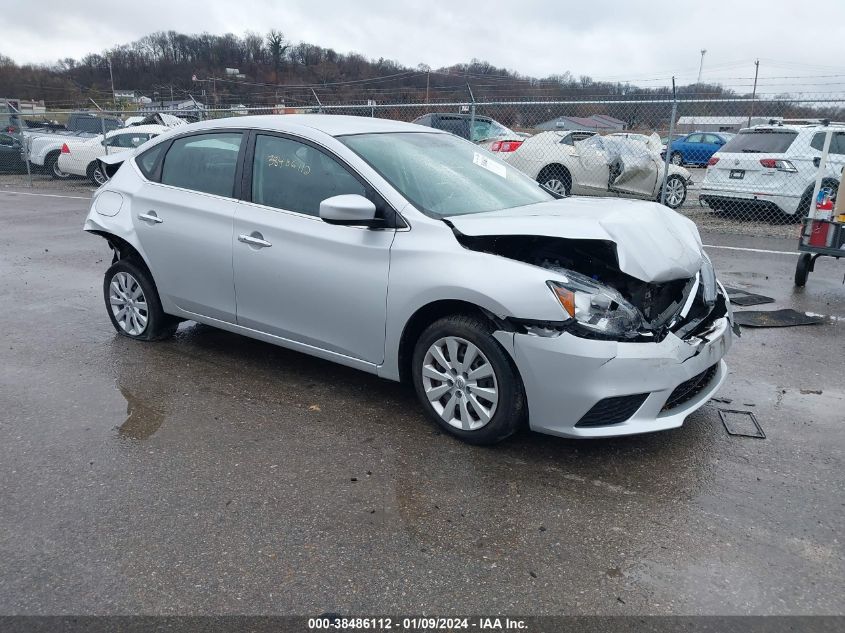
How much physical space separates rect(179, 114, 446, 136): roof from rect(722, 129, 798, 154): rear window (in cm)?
845

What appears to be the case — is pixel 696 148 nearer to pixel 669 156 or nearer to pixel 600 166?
pixel 600 166

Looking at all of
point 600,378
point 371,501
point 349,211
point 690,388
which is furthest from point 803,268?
point 371,501

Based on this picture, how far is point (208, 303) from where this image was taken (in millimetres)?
4648

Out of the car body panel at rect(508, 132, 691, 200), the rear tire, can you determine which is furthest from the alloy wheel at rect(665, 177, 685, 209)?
the rear tire

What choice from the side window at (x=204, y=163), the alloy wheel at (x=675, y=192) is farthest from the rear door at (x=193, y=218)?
the alloy wheel at (x=675, y=192)

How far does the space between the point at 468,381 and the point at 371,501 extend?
816mm

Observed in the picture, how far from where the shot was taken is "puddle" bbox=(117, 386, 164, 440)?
→ 3.80 m

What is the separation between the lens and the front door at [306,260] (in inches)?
151

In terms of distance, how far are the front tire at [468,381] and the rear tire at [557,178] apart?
376 inches

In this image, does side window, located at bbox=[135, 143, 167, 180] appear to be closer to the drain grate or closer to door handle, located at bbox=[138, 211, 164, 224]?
door handle, located at bbox=[138, 211, 164, 224]

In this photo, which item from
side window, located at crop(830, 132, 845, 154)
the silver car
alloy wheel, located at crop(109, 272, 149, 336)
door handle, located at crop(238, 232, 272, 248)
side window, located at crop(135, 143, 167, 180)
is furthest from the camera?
side window, located at crop(830, 132, 845, 154)

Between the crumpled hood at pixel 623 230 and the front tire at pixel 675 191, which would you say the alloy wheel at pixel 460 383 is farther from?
the front tire at pixel 675 191

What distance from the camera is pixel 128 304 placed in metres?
5.26

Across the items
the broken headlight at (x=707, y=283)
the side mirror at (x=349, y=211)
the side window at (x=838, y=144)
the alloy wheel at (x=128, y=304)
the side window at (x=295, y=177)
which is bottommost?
the alloy wheel at (x=128, y=304)
